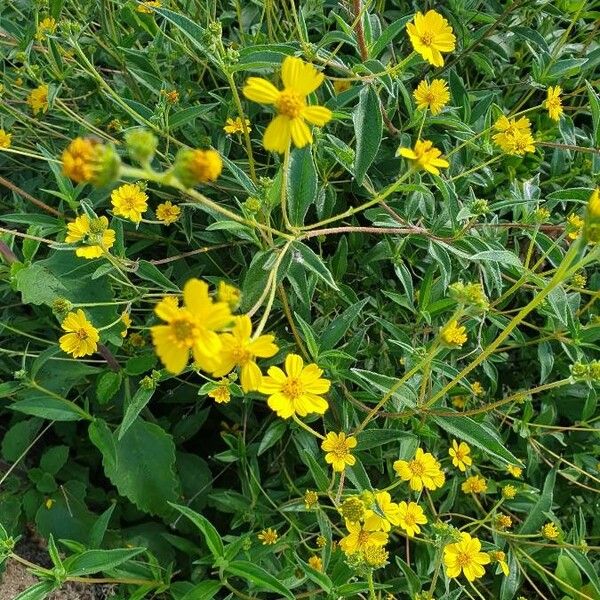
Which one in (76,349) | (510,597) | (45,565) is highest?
(76,349)

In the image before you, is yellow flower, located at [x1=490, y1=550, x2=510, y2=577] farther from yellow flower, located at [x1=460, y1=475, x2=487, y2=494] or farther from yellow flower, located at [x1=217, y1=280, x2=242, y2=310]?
yellow flower, located at [x1=217, y1=280, x2=242, y2=310]

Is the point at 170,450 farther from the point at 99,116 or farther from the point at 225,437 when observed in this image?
the point at 99,116

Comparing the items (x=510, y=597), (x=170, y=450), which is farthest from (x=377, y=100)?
(x=510, y=597)

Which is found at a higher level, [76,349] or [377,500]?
[76,349]

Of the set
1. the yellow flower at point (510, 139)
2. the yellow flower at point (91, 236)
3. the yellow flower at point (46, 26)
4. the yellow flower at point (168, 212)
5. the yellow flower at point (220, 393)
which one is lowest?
the yellow flower at point (220, 393)

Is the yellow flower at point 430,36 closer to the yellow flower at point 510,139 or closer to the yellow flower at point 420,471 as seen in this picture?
the yellow flower at point 510,139

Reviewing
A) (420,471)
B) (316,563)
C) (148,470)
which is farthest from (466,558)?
(148,470)

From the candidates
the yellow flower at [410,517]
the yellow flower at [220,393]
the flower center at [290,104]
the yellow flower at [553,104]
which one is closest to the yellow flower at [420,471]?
the yellow flower at [410,517]
